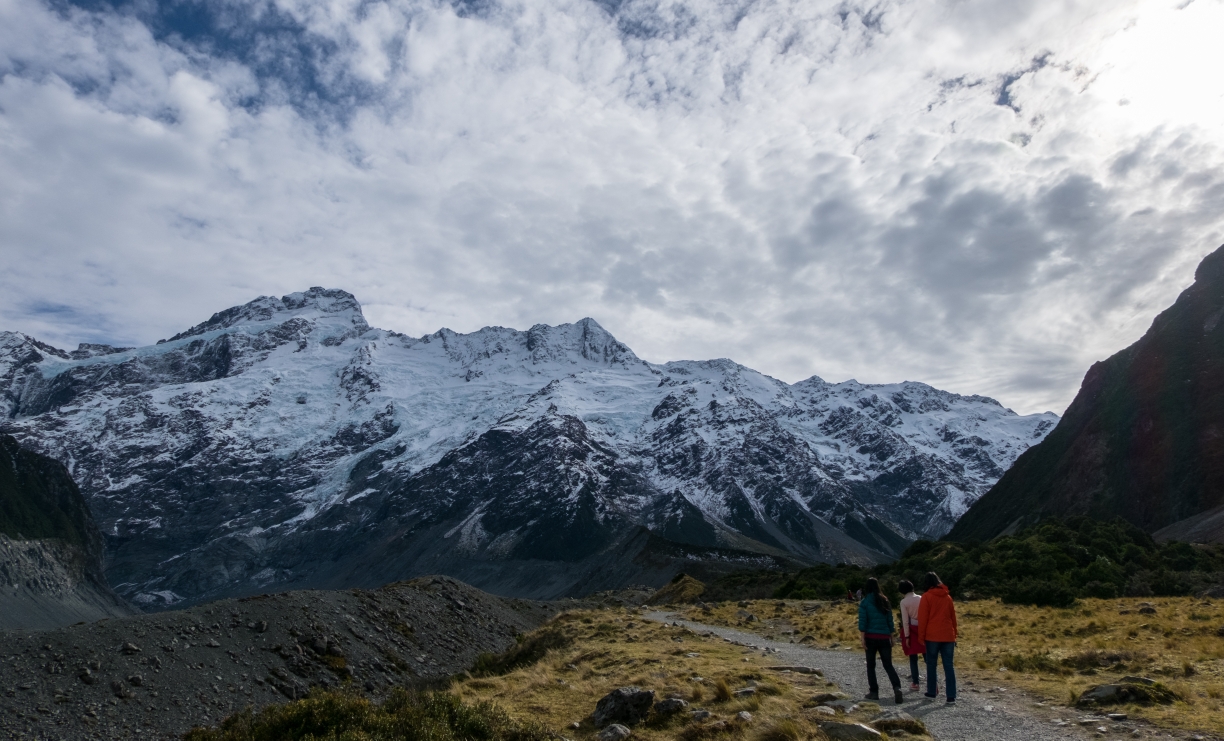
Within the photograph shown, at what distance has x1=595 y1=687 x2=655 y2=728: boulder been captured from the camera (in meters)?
14.7

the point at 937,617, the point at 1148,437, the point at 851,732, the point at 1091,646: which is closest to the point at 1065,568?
the point at 1091,646

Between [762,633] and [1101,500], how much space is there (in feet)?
323

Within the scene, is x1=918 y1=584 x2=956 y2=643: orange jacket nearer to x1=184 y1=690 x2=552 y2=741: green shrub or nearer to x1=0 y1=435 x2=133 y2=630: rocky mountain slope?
x1=184 y1=690 x2=552 y2=741: green shrub

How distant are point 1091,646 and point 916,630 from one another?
7689 millimetres

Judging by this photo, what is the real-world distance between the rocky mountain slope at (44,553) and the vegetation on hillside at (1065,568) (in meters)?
135

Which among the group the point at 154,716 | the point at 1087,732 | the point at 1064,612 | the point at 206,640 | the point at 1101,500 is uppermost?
the point at 1101,500

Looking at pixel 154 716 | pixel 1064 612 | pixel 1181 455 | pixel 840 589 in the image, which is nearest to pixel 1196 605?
pixel 1064 612

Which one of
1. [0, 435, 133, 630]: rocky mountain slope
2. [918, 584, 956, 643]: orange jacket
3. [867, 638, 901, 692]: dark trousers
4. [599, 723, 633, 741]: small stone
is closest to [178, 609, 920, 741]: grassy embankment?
[599, 723, 633, 741]: small stone

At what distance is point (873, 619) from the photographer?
16.4 m

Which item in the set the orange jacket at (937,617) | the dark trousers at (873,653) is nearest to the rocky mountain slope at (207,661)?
the dark trousers at (873,653)

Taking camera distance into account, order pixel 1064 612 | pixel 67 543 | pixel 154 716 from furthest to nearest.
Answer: pixel 67 543 < pixel 1064 612 < pixel 154 716

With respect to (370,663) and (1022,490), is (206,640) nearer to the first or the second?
(370,663)

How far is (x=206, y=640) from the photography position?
3191cm

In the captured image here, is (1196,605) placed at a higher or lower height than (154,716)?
higher
